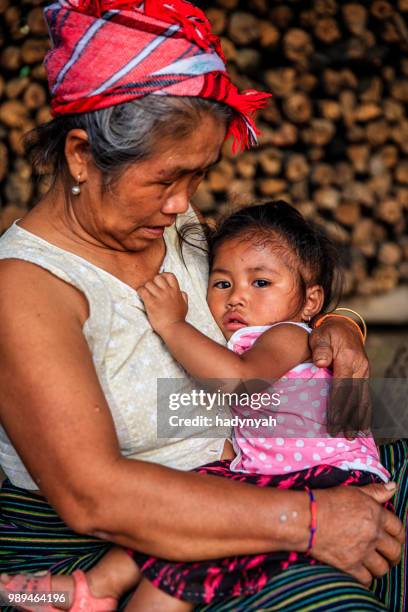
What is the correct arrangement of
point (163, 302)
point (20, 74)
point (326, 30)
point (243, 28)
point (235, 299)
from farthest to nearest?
point (326, 30), point (243, 28), point (20, 74), point (235, 299), point (163, 302)

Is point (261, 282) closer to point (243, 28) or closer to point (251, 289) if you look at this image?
point (251, 289)

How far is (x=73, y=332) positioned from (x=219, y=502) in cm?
44

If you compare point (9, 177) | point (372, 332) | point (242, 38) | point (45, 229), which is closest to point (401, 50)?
point (242, 38)

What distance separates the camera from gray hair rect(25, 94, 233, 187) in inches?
64.7

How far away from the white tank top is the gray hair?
0.22 m

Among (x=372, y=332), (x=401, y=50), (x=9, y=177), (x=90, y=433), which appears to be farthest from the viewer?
(x=372, y=332)

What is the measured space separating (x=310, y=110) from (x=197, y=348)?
7.97 ft

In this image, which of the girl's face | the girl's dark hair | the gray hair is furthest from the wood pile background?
the gray hair

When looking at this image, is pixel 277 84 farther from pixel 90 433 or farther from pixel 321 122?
pixel 90 433

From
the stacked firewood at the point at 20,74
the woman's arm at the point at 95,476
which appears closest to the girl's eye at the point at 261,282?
the woman's arm at the point at 95,476

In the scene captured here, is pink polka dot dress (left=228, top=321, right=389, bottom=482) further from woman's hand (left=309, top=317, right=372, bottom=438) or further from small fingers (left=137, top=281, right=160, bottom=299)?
small fingers (left=137, top=281, right=160, bottom=299)

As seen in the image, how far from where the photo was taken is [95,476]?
1.52 metres

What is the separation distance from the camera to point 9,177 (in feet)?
12.4

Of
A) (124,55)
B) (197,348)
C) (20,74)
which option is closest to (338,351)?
(197,348)
